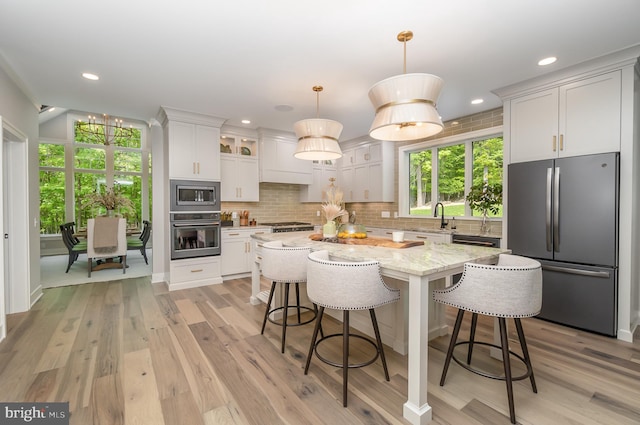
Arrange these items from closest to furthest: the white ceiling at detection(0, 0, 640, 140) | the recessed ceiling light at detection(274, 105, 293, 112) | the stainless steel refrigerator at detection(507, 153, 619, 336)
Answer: the white ceiling at detection(0, 0, 640, 140)
the stainless steel refrigerator at detection(507, 153, 619, 336)
the recessed ceiling light at detection(274, 105, 293, 112)

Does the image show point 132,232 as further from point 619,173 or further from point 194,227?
point 619,173

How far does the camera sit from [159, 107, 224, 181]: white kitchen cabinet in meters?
4.29

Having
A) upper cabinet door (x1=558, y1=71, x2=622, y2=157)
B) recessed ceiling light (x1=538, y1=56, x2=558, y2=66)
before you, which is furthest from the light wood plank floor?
recessed ceiling light (x1=538, y1=56, x2=558, y2=66)

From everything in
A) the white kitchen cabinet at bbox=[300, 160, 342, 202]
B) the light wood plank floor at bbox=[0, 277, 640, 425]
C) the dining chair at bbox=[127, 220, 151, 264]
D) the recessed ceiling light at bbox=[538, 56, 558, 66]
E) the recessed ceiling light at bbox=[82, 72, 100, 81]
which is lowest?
the light wood plank floor at bbox=[0, 277, 640, 425]

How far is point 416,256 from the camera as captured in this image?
2051 mm

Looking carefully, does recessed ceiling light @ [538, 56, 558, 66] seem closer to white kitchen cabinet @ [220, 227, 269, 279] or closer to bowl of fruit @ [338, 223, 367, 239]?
bowl of fruit @ [338, 223, 367, 239]

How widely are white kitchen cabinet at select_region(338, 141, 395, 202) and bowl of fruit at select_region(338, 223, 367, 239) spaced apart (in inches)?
92.7

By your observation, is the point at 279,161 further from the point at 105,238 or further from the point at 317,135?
the point at 105,238

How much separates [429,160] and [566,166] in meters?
2.31

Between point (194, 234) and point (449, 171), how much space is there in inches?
165

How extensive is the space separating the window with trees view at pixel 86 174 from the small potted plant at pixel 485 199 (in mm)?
8053

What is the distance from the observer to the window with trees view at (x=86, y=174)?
7.30 m

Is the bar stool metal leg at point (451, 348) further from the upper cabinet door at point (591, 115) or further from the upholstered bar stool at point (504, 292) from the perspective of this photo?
the upper cabinet door at point (591, 115)

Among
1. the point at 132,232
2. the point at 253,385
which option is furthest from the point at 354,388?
the point at 132,232
